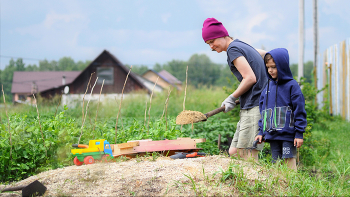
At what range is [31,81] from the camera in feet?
121

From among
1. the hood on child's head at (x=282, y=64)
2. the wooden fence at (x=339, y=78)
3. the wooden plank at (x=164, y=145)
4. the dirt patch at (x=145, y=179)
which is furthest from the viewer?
the wooden fence at (x=339, y=78)

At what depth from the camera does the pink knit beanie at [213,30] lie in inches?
A: 108

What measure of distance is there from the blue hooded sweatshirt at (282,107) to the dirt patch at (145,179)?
0.36 meters

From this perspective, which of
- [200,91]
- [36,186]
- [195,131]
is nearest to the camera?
[36,186]

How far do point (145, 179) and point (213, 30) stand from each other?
4.81ft

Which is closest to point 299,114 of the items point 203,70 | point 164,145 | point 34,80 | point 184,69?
point 164,145

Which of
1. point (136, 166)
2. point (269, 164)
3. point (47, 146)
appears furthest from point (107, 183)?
point (47, 146)

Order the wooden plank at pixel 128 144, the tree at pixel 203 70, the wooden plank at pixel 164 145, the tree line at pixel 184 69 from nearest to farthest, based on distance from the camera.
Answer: the wooden plank at pixel 128 144
the wooden plank at pixel 164 145
the tree line at pixel 184 69
the tree at pixel 203 70

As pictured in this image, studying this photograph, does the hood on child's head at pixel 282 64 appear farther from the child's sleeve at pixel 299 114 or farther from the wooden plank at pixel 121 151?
the wooden plank at pixel 121 151

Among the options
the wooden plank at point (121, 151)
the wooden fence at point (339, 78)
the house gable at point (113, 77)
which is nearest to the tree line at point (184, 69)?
the house gable at point (113, 77)

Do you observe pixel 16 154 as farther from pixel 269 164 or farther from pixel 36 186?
pixel 269 164

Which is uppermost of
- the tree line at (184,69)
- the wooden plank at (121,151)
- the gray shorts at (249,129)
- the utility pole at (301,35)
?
the tree line at (184,69)

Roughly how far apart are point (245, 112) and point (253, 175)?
2.31ft

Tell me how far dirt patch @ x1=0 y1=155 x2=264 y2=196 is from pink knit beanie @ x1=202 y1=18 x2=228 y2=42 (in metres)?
1.14
